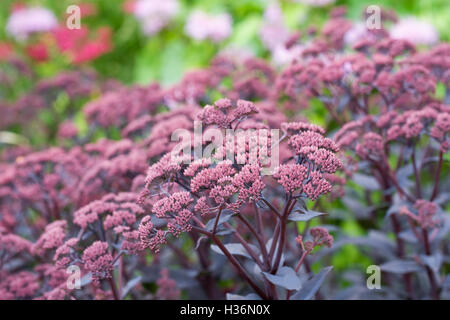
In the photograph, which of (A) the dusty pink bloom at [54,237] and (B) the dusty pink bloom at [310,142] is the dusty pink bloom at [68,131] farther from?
(B) the dusty pink bloom at [310,142]

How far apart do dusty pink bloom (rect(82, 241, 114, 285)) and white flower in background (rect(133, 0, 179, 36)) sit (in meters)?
3.26

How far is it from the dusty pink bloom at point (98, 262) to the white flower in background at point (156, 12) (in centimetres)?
326

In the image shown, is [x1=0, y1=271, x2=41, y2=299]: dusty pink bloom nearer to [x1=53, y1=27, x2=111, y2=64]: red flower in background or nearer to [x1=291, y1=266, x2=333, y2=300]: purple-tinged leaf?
[x1=291, y1=266, x2=333, y2=300]: purple-tinged leaf

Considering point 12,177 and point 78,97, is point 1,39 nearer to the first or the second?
point 78,97

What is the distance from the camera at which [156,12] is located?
423 centimetres

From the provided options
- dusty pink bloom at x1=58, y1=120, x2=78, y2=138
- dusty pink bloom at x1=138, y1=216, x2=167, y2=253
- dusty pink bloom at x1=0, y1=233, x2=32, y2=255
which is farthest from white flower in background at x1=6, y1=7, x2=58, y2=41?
dusty pink bloom at x1=138, y1=216, x2=167, y2=253

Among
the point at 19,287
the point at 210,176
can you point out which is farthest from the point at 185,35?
the point at 210,176

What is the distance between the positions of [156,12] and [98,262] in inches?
132

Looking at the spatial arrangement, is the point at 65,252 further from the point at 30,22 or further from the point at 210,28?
the point at 30,22

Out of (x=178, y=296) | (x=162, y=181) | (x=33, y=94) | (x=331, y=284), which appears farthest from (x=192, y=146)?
(x=33, y=94)

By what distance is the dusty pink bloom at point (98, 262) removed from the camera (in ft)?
4.07

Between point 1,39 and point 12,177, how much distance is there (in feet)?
12.9

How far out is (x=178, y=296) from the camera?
169 cm

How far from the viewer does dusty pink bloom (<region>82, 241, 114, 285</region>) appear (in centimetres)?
124
